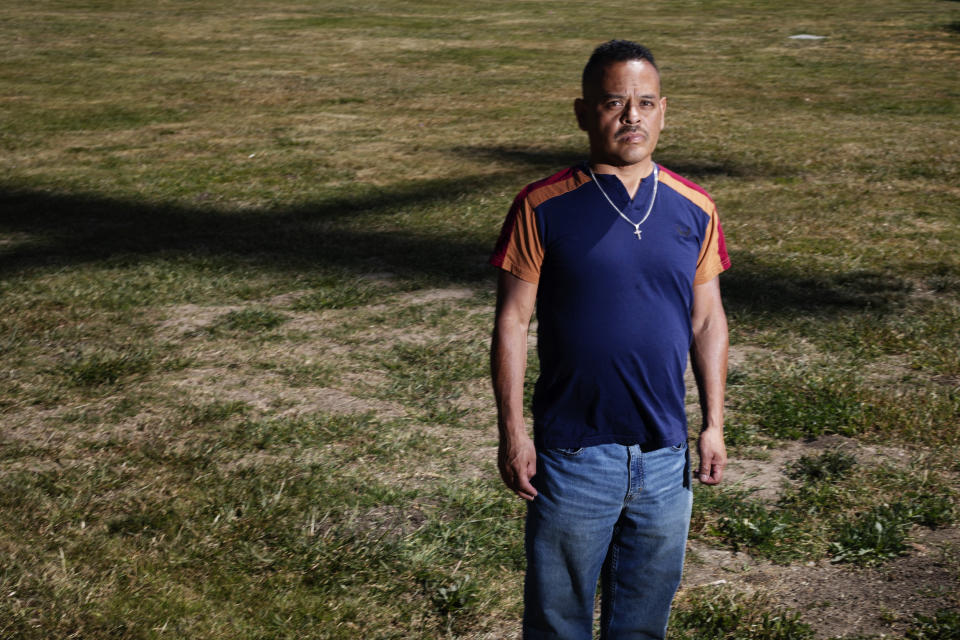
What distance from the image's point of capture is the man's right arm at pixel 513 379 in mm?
1973

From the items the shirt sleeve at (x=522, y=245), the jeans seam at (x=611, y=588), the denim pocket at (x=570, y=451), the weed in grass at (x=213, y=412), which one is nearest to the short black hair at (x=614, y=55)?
the shirt sleeve at (x=522, y=245)

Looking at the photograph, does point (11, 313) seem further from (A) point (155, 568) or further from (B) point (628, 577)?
(B) point (628, 577)

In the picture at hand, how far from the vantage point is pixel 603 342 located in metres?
1.92

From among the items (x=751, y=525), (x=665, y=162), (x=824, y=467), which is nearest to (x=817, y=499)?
Answer: (x=824, y=467)

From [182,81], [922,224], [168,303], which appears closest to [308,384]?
[168,303]

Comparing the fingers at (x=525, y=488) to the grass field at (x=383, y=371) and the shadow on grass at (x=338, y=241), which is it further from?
the shadow on grass at (x=338, y=241)

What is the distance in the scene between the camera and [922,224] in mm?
6574

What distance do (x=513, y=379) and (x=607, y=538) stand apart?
373 mm

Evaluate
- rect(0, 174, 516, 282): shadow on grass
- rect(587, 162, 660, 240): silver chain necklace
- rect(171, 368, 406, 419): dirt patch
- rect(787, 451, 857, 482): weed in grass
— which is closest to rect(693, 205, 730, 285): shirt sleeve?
rect(587, 162, 660, 240): silver chain necklace

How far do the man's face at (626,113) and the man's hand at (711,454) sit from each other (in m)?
0.59

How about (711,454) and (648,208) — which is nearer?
(648,208)

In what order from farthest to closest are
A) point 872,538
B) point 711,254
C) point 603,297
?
point 872,538
point 711,254
point 603,297

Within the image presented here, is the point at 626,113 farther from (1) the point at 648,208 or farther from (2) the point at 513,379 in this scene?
(2) the point at 513,379

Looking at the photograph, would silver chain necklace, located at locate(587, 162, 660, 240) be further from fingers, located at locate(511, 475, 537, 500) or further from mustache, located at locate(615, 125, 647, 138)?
fingers, located at locate(511, 475, 537, 500)
